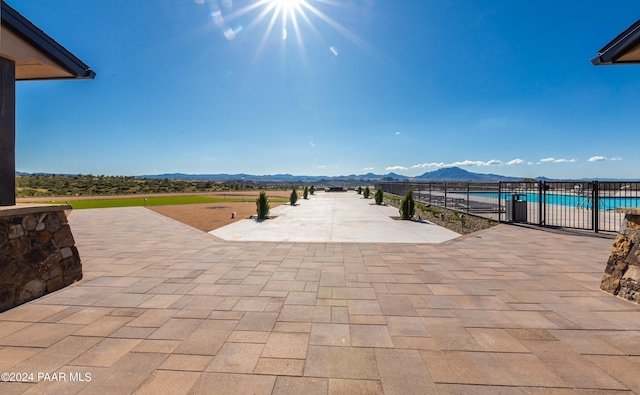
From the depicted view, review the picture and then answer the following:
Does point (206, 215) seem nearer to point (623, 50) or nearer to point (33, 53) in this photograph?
point (33, 53)

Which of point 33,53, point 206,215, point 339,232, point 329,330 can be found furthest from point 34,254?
point 206,215

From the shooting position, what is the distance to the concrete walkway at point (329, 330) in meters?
2.27

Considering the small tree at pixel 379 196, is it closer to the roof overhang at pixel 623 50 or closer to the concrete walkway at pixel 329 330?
the concrete walkway at pixel 329 330

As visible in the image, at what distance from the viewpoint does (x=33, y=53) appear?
175 inches

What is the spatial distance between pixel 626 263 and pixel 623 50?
3.20 metres

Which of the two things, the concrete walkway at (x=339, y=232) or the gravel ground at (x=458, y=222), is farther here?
the gravel ground at (x=458, y=222)

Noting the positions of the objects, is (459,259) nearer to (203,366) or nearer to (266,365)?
(266,365)

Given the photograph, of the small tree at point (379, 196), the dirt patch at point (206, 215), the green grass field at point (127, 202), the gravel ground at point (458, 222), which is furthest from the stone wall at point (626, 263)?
the green grass field at point (127, 202)

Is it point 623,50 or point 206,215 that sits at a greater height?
point 623,50

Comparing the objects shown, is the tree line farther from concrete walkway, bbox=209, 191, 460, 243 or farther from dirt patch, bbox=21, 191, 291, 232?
concrete walkway, bbox=209, 191, 460, 243

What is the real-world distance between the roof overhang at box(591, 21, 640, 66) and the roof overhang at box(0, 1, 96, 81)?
8.85 metres

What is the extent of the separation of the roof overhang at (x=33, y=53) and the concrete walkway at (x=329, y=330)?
12.0ft

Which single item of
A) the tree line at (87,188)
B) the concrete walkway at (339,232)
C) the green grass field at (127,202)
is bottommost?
the concrete walkway at (339,232)

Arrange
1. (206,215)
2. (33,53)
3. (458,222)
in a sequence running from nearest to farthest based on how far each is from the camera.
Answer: (33,53)
(458,222)
(206,215)
